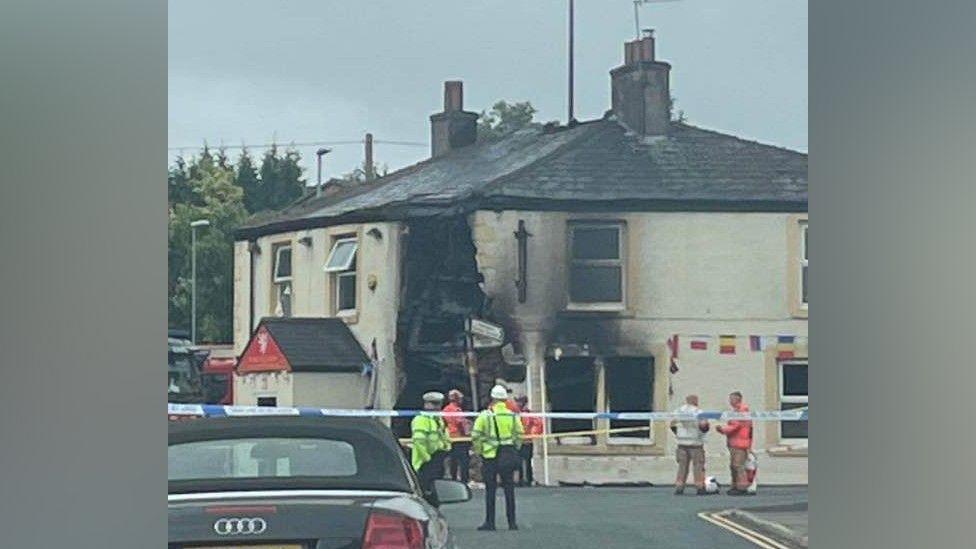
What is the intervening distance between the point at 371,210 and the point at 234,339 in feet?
2.19

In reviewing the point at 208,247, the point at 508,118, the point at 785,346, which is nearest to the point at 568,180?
the point at 508,118

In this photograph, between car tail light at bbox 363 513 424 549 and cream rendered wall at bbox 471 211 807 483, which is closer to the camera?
car tail light at bbox 363 513 424 549

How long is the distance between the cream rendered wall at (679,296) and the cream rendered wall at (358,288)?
34 cm

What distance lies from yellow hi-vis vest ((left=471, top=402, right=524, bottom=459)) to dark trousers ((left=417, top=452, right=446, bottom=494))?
13 centimetres

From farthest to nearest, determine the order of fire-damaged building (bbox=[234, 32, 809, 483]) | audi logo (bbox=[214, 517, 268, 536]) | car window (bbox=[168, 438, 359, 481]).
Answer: fire-damaged building (bbox=[234, 32, 809, 483]) → car window (bbox=[168, 438, 359, 481]) → audi logo (bbox=[214, 517, 268, 536])

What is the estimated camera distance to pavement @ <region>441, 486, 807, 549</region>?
20.4 feet

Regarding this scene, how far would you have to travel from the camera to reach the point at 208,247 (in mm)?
6273

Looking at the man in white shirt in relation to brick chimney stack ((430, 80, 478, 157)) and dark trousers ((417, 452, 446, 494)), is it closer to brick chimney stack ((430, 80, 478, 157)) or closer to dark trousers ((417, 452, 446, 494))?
dark trousers ((417, 452, 446, 494))

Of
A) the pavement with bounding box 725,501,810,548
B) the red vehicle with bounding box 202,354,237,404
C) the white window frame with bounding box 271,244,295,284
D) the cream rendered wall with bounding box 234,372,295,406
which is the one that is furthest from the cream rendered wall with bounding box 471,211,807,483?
the red vehicle with bounding box 202,354,237,404

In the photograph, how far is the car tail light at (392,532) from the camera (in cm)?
606

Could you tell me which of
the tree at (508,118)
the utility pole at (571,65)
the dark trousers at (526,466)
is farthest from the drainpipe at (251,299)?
the utility pole at (571,65)

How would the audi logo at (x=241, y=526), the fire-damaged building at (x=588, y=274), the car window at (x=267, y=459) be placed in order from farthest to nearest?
1. the fire-damaged building at (x=588, y=274)
2. the car window at (x=267, y=459)
3. the audi logo at (x=241, y=526)

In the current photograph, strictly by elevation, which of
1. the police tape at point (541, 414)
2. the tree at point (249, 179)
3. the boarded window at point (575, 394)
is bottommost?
→ the police tape at point (541, 414)

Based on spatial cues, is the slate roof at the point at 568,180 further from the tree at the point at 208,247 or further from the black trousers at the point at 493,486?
the black trousers at the point at 493,486
